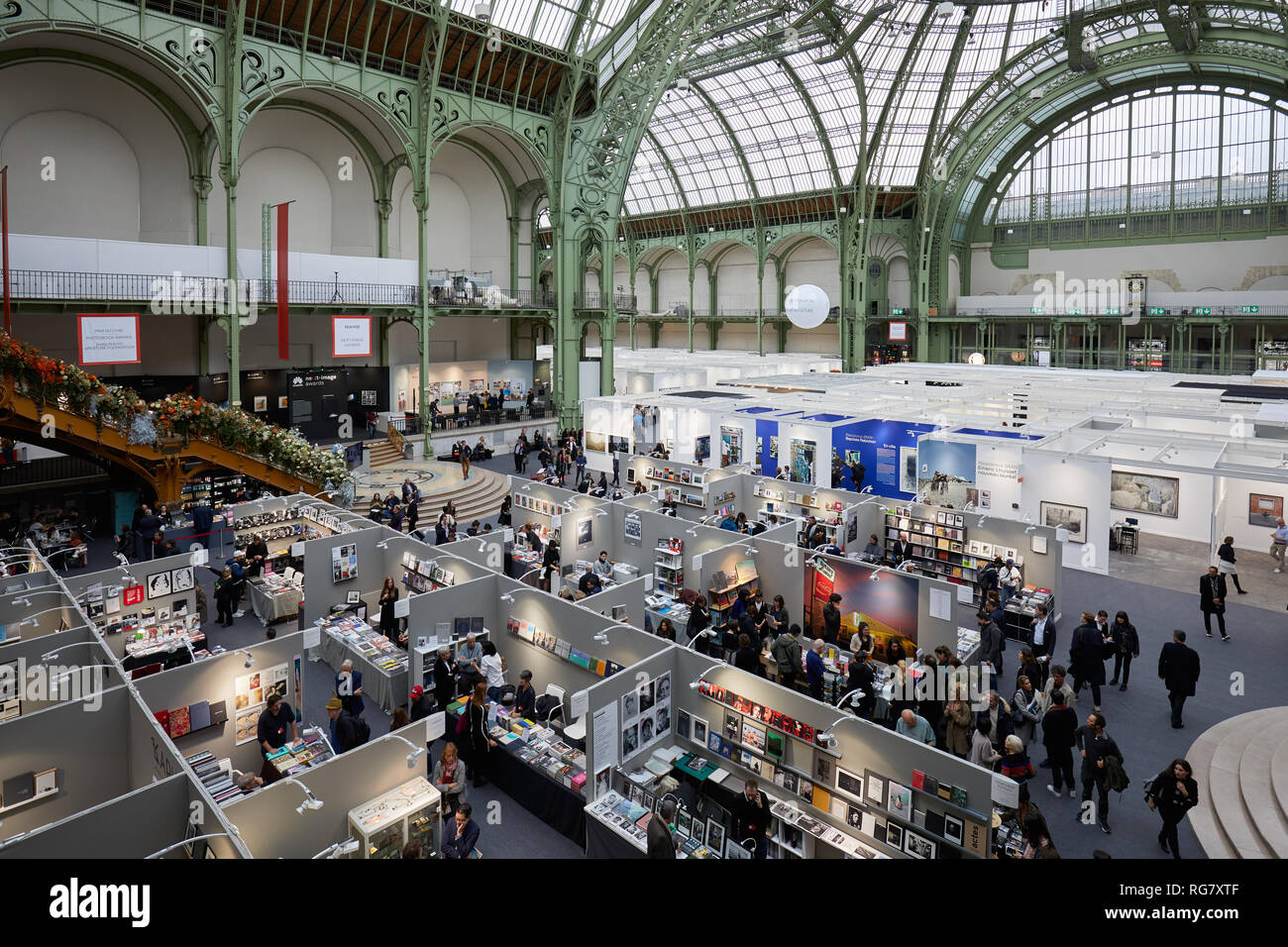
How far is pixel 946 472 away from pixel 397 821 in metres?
17.1

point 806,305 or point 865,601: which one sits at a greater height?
point 806,305

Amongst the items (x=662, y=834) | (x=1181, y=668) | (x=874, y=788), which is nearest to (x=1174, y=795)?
(x=874, y=788)

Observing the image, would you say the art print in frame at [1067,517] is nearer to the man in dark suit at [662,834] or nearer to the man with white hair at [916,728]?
the man with white hair at [916,728]

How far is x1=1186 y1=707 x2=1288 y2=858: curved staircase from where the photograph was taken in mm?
7945

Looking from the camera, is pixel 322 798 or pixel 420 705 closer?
pixel 322 798

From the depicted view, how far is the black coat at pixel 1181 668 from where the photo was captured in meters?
10.2

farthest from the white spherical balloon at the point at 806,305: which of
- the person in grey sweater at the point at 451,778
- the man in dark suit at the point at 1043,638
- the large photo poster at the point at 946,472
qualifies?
the person in grey sweater at the point at 451,778

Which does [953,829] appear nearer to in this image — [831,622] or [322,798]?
[831,622]

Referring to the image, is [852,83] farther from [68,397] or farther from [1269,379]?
[68,397]

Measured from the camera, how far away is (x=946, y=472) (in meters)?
20.6

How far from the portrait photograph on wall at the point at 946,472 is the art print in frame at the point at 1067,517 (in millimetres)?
1904

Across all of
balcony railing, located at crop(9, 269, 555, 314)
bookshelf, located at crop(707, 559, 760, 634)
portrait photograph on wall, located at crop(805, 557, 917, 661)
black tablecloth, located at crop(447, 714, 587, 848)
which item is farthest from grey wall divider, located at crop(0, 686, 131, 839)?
balcony railing, located at crop(9, 269, 555, 314)

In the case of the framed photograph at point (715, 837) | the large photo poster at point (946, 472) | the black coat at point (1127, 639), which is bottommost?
the framed photograph at point (715, 837)
